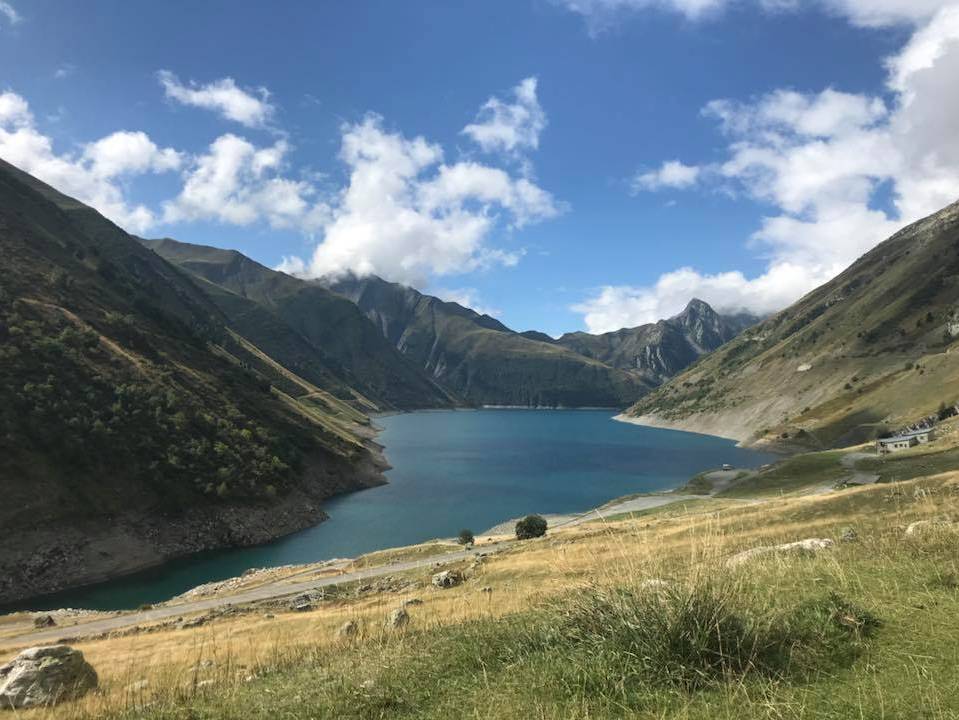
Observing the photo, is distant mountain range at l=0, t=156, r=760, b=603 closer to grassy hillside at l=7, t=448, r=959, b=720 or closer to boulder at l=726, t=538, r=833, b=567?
grassy hillside at l=7, t=448, r=959, b=720

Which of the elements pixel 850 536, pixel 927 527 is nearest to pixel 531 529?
pixel 850 536

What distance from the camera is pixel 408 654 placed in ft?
26.3

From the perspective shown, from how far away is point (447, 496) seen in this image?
106m

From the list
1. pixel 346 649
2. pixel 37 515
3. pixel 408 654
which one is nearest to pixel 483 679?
pixel 408 654

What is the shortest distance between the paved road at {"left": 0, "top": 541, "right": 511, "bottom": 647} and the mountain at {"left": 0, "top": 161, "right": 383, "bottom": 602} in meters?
22.2

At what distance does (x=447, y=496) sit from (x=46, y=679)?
96152 millimetres

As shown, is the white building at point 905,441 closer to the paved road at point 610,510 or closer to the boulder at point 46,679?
the paved road at point 610,510

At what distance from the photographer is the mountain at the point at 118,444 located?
6309cm

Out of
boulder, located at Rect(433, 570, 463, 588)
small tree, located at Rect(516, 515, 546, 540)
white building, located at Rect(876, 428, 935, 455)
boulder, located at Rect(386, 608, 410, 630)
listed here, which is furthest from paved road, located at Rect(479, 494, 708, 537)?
boulder, located at Rect(386, 608, 410, 630)

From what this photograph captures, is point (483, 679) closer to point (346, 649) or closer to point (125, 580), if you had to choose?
point (346, 649)

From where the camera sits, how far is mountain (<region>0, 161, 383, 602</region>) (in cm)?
6309

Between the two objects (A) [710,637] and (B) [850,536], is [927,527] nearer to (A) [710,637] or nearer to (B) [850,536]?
(B) [850,536]

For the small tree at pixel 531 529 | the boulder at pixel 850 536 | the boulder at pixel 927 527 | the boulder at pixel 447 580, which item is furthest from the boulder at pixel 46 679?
the small tree at pixel 531 529

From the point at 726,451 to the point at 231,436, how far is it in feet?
485
